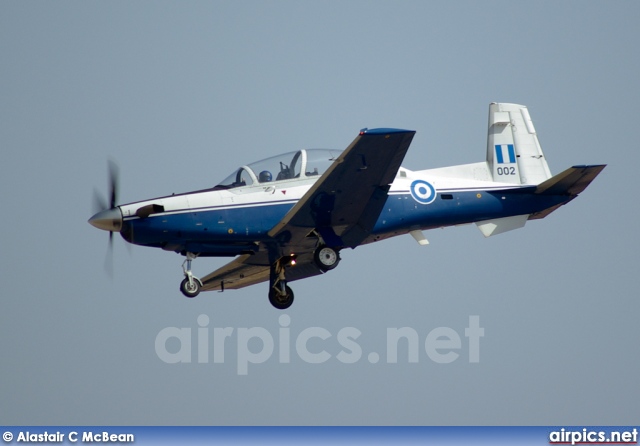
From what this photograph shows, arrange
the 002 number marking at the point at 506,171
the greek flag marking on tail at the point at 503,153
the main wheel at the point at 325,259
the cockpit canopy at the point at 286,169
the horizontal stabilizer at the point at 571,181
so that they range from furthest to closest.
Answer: the greek flag marking on tail at the point at 503,153, the 002 number marking at the point at 506,171, the horizontal stabilizer at the point at 571,181, the main wheel at the point at 325,259, the cockpit canopy at the point at 286,169

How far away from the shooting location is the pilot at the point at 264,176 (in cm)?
2770

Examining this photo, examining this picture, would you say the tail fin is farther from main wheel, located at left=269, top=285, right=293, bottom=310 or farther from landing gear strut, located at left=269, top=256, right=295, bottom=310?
main wheel, located at left=269, top=285, right=293, bottom=310

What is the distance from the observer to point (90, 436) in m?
24.8

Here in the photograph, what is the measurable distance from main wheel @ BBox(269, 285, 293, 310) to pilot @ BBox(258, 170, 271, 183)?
2.87 m

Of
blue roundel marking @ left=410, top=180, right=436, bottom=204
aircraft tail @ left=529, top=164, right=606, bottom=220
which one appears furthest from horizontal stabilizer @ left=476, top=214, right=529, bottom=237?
blue roundel marking @ left=410, top=180, right=436, bottom=204

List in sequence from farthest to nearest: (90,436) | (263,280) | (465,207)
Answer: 1. (263,280)
2. (465,207)
3. (90,436)

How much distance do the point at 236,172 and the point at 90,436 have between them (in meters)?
6.46

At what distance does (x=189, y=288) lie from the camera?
1073 inches

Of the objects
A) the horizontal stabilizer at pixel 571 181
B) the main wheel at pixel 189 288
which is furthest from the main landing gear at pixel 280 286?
the horizontal stabilizer at pixel 571 181

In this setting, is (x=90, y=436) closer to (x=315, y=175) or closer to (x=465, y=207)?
(x=315, y=175)

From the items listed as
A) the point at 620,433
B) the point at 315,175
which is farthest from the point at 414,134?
the point at 620,433

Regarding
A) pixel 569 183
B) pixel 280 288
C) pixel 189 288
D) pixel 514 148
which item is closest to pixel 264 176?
pixel 189 288

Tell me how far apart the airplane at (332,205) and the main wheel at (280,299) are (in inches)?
0.9

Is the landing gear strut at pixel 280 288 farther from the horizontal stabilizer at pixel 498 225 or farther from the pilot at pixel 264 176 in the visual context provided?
the horizontal stabilizer at pixel 498 225
